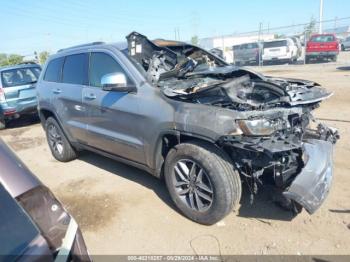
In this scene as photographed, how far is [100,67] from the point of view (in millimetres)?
4363

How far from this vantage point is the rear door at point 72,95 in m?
4.70

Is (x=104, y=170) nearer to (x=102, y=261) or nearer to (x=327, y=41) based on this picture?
(x=102, y=261)

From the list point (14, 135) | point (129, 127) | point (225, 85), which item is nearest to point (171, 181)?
point (129, 127)

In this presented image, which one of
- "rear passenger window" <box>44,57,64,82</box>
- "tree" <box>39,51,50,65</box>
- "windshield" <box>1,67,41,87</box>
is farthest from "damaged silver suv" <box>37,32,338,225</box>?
"tree" <box>39,51,50,65</box>

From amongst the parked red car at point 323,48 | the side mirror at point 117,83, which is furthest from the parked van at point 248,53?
the side mirror at point 117,83

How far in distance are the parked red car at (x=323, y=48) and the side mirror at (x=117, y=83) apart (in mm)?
19599

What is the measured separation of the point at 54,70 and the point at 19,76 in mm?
4427

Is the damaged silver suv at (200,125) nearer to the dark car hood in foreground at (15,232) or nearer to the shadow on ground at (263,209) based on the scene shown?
the shadow on ground at (263,209)

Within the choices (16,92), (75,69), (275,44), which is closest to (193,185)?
(75,69)

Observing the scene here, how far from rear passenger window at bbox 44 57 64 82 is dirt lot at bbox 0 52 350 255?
1697 mm

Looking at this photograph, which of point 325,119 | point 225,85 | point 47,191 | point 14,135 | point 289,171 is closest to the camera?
point 47,191

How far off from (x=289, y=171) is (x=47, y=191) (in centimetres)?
221

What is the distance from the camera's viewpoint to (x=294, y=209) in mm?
3400

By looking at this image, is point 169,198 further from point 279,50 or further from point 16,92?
Result: point 279,50
